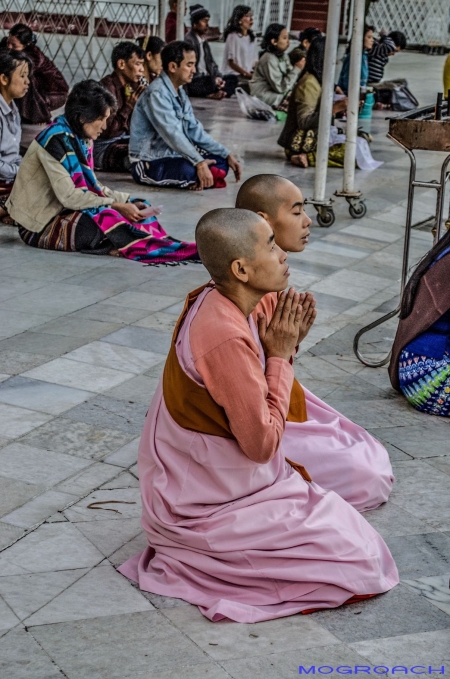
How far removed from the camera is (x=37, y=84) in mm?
9867

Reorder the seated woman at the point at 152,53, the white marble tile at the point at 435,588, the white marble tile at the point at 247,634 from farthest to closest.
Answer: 1. the seated woman at the point at 152,53
2. the white marble tile at the point at 435,588
3. the white marble tile at the point at 247,634

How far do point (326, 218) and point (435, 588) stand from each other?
4.42 metres

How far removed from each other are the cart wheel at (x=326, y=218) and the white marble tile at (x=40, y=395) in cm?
328

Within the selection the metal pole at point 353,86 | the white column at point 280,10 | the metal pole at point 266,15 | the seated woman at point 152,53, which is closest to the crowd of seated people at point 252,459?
the metal pole at point 353,86

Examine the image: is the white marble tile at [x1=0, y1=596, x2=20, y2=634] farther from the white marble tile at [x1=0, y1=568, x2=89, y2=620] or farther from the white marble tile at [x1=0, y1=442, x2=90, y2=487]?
the white marble tile at [x1=0, y1=442, x2=90, y2=487]

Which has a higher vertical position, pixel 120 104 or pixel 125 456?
pixel 120 104

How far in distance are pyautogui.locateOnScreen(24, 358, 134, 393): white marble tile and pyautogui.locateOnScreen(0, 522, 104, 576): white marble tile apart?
114 centimetres

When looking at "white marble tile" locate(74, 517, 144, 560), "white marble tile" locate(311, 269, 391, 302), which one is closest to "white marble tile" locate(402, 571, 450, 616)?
"white marble tile" locate(74, 517, 144, 560)

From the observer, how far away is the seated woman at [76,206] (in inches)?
229

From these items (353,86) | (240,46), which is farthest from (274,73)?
(353,86)

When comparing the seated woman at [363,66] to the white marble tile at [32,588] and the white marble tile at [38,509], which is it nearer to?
the white marble tile at [38,509]

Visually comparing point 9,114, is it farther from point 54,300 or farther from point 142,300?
point 142,300

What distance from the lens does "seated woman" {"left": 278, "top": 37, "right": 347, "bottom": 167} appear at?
8.59 m

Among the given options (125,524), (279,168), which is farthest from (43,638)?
(279,168)
